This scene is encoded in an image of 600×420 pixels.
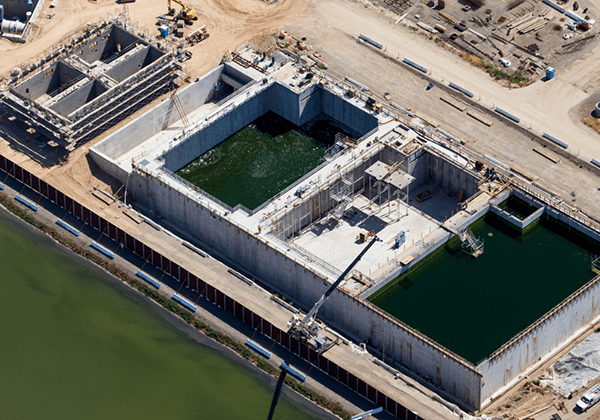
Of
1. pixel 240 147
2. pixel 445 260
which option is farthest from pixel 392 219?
pixel 240 147

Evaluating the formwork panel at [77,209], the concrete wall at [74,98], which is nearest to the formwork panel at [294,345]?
the formwork panel at [77,209]

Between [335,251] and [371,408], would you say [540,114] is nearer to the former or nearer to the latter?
[335,251]

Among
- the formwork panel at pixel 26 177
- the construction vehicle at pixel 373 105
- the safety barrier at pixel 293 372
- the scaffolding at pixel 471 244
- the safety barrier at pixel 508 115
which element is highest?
the construction vehicle at pixel 373 105

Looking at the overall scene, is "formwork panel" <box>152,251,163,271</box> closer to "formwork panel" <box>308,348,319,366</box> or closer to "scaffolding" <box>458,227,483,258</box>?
"formwork panel" <box>308,348,319,366</box>

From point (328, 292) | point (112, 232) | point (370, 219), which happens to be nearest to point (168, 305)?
point (112, 232)

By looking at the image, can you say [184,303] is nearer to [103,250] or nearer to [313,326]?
[103,250]

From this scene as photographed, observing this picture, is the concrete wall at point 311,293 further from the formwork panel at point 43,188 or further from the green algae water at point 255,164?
the formwork panel at point 43,188
